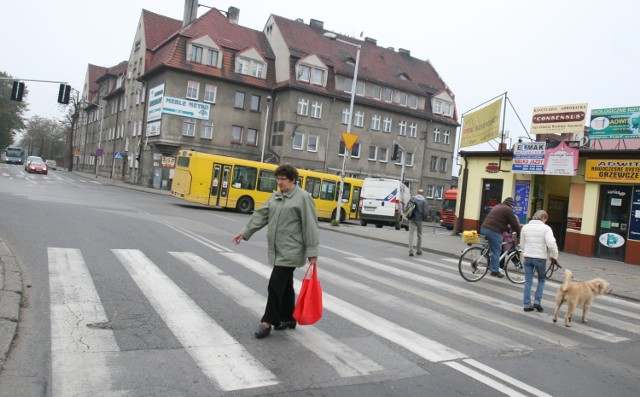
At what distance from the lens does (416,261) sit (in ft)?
44.3

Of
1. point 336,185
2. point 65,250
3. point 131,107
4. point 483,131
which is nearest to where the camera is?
point 65,250

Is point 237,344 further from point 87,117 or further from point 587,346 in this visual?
point 87,117

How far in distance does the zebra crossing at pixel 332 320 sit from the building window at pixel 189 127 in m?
35.4

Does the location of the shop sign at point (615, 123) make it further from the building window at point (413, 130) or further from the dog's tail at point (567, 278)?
the building window at point (413, 130)

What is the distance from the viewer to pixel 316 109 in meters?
47.2

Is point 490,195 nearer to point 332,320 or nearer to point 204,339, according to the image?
point 332,320

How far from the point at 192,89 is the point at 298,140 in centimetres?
969

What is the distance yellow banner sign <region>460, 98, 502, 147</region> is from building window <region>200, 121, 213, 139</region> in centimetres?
2700

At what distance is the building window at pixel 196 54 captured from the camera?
44812mm

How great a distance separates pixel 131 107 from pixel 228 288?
2060 inches

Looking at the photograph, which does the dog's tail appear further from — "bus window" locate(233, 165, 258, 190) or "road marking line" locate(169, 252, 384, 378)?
"bus window" locate(233, 165, 258, 190)

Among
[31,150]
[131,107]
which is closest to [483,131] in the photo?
[131,107]

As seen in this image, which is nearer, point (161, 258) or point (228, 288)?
point (228, 288)

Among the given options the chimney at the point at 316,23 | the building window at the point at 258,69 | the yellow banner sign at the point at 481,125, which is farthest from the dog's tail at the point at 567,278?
the chimney at the point at 316,23
